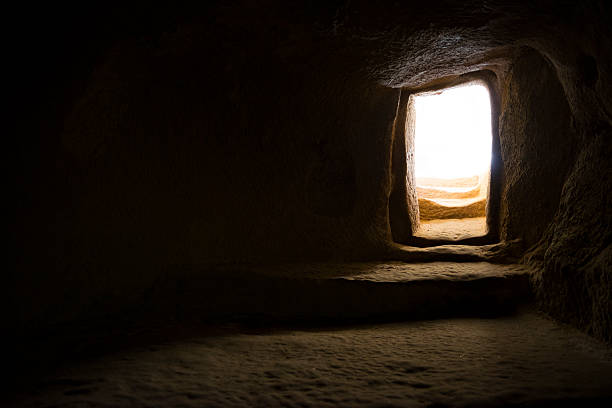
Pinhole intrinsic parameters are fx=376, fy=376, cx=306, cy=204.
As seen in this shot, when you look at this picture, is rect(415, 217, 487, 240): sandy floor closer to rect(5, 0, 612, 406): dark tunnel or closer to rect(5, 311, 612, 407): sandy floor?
rect(5, 0, 612, 406): dark tunnel

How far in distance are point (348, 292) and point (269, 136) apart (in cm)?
143

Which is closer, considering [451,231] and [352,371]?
[352,371]

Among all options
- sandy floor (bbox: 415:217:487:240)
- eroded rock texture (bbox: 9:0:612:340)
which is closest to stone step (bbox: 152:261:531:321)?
eroded rock texture (bbox: 9:0:612:340)

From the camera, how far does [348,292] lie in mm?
2545

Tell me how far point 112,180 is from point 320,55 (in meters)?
1.74

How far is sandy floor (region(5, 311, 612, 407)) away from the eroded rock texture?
46 centimetres

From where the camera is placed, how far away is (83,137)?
2570mm

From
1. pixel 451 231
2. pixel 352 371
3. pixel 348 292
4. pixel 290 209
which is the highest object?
pixel 290 209

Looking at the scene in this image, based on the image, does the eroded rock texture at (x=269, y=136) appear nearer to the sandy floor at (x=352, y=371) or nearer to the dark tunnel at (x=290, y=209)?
the dark tunnel at (x=290, y=209)

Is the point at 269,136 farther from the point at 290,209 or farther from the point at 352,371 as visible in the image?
the point at 352,371

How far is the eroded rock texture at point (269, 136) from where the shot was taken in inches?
81.1

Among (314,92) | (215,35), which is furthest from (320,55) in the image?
(215,35)

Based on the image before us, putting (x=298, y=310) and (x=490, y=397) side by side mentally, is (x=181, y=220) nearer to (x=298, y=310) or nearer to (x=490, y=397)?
(x=298, y=310)

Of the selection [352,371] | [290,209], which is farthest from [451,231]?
[352,371]
